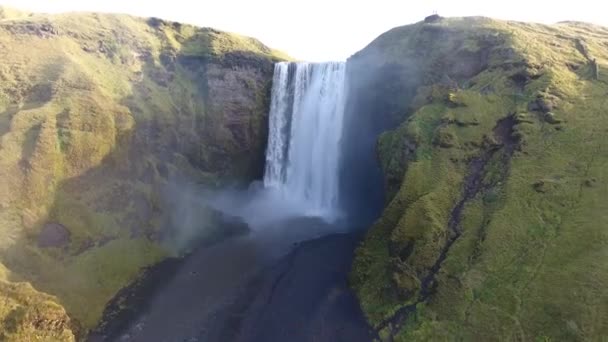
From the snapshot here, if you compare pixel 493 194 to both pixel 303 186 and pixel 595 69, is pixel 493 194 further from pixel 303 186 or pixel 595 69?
pixel 303 186

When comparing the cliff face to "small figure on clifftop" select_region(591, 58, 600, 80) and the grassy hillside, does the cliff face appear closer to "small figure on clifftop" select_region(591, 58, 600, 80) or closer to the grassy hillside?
the grassy hillside

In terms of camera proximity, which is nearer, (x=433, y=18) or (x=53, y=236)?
(x=53, y=236)

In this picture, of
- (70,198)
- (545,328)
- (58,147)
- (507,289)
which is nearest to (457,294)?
(507,289)

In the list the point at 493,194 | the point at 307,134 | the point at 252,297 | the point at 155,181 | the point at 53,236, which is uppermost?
the point at 493,194

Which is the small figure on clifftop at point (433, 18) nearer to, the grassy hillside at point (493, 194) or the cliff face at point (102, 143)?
the grassy hillside at point (493, 194)

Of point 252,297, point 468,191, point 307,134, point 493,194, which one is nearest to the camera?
point 493,194

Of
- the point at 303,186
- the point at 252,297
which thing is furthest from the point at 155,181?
the point at 252,297

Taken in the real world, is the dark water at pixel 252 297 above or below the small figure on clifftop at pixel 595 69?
below

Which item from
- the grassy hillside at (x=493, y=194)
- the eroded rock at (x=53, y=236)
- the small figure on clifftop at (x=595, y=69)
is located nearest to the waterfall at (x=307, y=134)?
the grassy hillside at (x=493, y=194)
